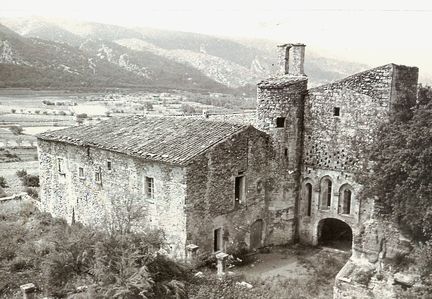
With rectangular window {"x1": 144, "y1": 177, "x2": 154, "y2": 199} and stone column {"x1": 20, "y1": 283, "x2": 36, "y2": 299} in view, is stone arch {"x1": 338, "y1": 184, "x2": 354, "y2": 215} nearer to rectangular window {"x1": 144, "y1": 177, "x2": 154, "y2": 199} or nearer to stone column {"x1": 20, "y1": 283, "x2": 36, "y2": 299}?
rectangular window {"x1": 144, "y1": 177, "x2": 154, "y2": 199}

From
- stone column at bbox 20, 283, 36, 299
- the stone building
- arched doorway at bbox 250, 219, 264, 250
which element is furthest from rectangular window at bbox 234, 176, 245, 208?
stone column at bbox 20, 283, 36, 299

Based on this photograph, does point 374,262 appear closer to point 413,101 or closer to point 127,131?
point 413,101

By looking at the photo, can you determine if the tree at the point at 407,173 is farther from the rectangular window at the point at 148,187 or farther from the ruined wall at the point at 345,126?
the rectangular window at the point at 148,187

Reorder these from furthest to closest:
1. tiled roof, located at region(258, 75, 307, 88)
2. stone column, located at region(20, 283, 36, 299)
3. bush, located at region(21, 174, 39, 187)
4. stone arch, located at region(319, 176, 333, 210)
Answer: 1. bush, located at region(21, 174, 39, 187)
2. stone arch, located at region(319, 176, 333, 210)
3. tiled roof, located at region(258, 75, 307, 88)
4. stone column, located at region(20, 283, 36, 299)

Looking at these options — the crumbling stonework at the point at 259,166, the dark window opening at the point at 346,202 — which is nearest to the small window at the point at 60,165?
the crumbling stonework at the point at 259,166

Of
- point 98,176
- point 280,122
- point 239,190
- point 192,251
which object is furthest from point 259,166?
point 98,176

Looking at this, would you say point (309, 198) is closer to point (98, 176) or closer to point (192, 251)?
point (192, 251)
